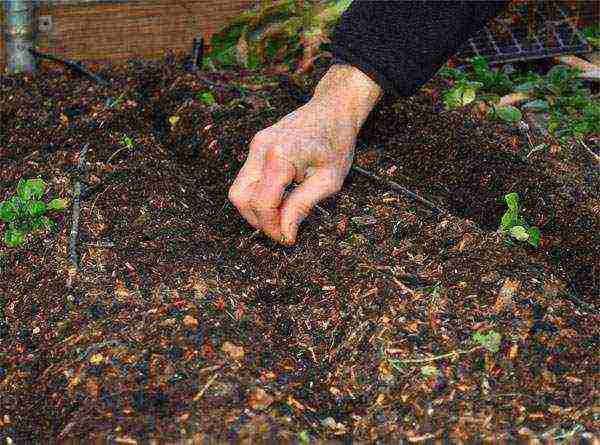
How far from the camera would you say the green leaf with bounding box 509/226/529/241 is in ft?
7.43

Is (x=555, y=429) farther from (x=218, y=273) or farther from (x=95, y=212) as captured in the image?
(x=95, y=212)

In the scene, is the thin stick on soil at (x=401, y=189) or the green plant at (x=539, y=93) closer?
the thin stick on soil at (x=401, y=189)

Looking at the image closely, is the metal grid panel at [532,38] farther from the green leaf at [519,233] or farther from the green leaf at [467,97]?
the green leaf at [519,233]

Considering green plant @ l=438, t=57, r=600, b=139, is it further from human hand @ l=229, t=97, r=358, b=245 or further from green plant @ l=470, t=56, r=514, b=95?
human hand @ l=229, t=97, r=358, b=245

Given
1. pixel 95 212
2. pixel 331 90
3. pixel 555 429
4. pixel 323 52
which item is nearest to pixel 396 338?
pixel 555 429

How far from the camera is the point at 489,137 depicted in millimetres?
2807

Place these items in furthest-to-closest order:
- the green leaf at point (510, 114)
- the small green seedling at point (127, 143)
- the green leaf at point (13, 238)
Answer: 1. the green leaf at point (510, 114)
2. the small green seedling at point (127, 143)
3. the green leaf at point (13, 238)

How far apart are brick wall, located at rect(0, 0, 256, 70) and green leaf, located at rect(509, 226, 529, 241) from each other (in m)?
1.67

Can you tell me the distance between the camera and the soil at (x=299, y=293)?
5.95 feet

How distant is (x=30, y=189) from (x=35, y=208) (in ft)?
0.16

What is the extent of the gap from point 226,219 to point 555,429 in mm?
1126

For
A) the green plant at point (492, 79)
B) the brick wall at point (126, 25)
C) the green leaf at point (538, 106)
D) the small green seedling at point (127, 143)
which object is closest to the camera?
the small green seedling at point (127, 143)

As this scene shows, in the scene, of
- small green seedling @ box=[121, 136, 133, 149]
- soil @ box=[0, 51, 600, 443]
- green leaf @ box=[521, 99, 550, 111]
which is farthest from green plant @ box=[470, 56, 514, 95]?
small green seedling @ box=[121, 136, 133, 149]

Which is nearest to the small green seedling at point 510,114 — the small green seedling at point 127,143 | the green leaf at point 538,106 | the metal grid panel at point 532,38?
the green leaf at point 538,106
